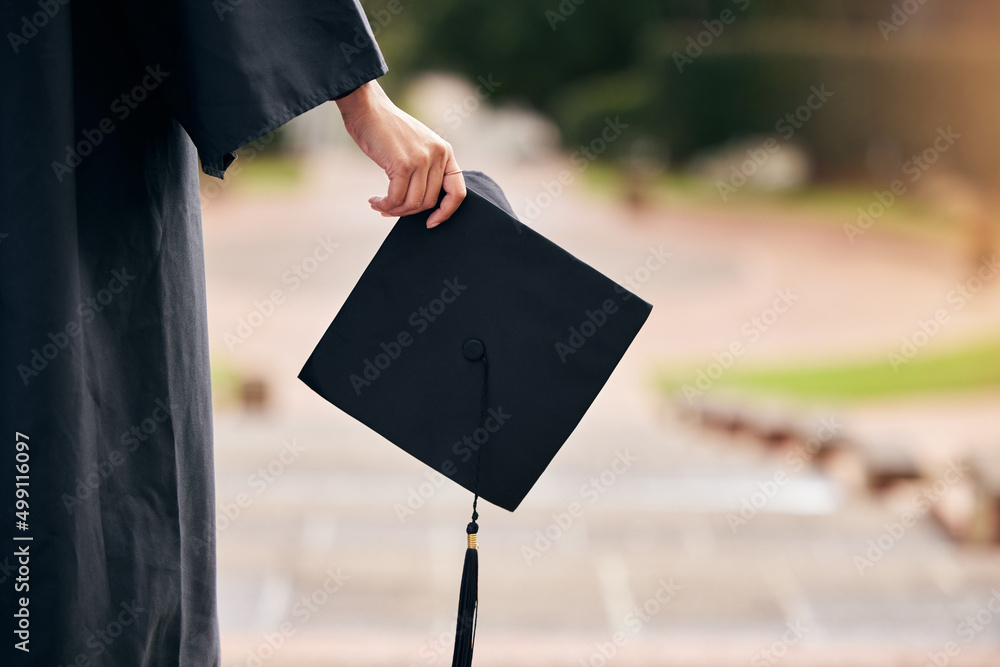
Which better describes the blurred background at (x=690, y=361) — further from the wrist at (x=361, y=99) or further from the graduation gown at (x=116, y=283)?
the wrist at (x=361, y=99)

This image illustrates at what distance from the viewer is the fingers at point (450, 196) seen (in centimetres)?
130

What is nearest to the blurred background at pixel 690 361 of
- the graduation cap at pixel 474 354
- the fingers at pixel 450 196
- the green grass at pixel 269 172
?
the green grass at pixel 269 172

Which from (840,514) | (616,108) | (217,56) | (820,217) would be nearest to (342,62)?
(217,56)

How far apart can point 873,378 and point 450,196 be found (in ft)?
28.6

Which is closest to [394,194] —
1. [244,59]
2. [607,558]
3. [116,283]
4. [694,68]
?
[244,59]

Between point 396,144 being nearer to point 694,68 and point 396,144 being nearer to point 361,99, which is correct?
point 361,99

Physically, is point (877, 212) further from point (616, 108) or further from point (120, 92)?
point (120, 92)

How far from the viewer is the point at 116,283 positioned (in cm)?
118

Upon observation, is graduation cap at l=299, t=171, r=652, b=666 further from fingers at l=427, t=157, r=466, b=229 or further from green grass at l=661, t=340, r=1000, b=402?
green grass at l=661, t=340, r=1000, b=402

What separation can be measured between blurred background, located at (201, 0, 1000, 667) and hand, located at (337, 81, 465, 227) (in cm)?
150

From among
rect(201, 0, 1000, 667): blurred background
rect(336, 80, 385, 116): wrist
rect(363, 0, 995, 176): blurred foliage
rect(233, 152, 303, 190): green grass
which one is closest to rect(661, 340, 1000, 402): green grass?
rect(201, 0, 1000, 667): blurred background

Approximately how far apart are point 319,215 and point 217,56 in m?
18.7

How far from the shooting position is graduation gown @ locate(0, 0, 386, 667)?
1079 millimetres

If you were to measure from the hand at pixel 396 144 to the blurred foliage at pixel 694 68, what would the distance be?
2033 cm
